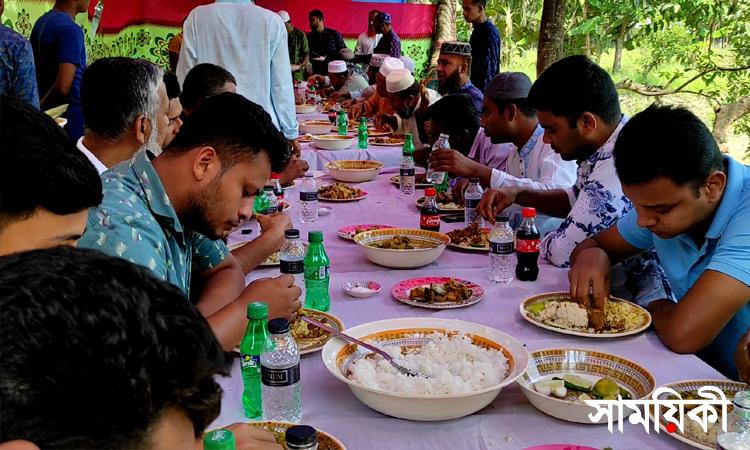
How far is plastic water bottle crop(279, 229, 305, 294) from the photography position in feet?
7.04

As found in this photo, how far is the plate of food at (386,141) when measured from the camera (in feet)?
18.0

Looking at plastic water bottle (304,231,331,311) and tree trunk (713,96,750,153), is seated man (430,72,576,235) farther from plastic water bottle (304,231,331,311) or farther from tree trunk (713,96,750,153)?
tree trunk (713,96,750,153)

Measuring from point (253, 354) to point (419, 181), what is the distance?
2.83m

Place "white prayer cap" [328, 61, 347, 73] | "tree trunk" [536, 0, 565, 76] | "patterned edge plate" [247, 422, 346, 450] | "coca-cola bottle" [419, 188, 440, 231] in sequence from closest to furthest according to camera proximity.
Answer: "patterned edge plate" [247, 422, 346, 450] < "coca-cola bottle" [419, 188, 440, 231] < "tree trunk" [536, 0, 565, 76] < "white prayer cap" [328, 61, 347, 73]

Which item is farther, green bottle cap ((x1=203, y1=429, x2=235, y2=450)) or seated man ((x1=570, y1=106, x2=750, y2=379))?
seated man ((x1=570, y1=106, x2=750, y2=379))

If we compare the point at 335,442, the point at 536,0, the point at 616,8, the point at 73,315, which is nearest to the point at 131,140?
the point at 335,442

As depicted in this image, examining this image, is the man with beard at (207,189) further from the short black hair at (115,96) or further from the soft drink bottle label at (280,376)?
the short black hair at (115,96)

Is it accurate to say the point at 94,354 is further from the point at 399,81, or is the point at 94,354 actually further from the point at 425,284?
the point at 399,81

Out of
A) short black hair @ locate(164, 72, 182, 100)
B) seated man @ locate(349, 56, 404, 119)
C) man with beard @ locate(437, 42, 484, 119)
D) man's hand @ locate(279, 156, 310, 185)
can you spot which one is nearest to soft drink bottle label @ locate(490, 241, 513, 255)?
man's hand @ locate(279, 156, 310, 185)

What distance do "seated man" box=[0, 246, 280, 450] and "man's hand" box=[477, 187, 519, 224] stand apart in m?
2.35

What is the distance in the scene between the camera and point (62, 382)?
0.62 metres

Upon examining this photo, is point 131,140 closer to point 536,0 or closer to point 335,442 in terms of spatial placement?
point 335,442

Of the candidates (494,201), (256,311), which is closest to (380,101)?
(494,201)

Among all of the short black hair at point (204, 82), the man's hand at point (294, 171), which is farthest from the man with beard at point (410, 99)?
the short black hair at point (204, 82)
